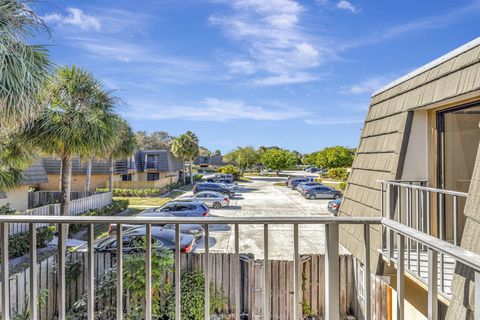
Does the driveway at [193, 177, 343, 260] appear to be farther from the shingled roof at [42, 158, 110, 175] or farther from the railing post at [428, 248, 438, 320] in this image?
the shingled roof at [42, 158, 110, 175]

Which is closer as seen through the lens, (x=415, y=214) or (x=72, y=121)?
(x=415, y=214)

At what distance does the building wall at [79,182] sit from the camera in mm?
22266

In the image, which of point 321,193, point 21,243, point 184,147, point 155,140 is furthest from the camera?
point 155,140

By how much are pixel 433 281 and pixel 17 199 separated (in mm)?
15332

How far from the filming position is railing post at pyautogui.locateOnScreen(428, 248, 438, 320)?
125 cm

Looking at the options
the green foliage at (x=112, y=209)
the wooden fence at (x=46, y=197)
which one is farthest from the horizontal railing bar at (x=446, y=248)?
the wooden fence at (x=46, y=197)

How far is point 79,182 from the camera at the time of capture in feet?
73.9

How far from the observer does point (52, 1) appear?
383 centimetres

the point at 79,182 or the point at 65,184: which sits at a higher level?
the point at 65,184

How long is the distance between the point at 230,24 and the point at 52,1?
6.09 metres

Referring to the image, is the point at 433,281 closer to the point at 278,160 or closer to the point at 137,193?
the point at 137,193

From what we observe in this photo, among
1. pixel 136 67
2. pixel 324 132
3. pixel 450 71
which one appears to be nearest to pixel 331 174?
pixel 324 132

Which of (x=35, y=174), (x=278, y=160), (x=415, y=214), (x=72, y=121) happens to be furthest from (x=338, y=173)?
(x=415, y=214)

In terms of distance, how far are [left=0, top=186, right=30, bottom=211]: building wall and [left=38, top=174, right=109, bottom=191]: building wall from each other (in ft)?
30.9
